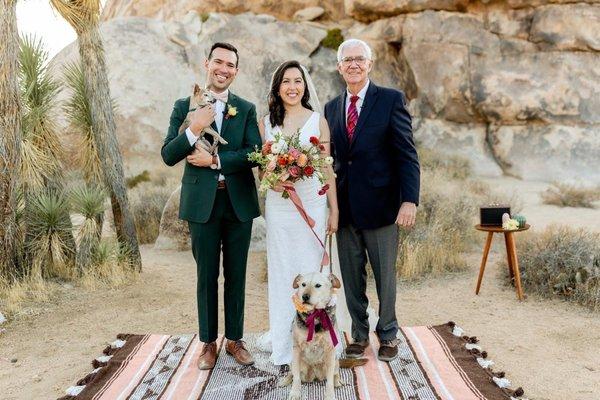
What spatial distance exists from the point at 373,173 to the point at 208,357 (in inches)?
81.3

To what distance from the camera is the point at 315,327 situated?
4.09m

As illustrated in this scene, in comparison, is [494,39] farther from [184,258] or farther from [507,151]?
[184,258]

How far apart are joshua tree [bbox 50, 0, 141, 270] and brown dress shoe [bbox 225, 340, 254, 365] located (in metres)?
3.87

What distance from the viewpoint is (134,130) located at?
17.0 metres

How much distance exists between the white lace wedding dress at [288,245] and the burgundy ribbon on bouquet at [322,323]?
63 cm

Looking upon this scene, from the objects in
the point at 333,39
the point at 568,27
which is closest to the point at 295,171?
the point at 568,27

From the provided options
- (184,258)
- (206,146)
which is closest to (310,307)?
(206,146)

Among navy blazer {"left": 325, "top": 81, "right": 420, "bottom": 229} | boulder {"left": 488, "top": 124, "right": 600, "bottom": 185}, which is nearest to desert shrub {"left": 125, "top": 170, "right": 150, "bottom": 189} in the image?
boulder {"left": 488, "top": 124, "right": 600, "bottom": 185}

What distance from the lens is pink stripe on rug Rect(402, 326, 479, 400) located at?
4230 mm

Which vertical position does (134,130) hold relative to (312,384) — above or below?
Result: above

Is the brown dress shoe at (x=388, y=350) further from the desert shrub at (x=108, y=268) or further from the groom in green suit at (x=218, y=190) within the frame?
the desert shrub at (x=108, y=268)

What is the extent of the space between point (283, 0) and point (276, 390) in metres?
17.7

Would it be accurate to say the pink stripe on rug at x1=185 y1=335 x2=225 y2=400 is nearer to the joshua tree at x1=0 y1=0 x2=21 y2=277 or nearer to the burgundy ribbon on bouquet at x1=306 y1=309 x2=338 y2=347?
the burgundy ribbon on bouquet at x1=306 y1=309 x2=338 y2=347

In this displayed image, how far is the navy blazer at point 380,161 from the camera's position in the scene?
457 cm
